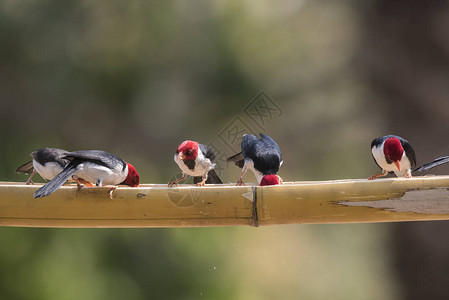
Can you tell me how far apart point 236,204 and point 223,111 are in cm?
284

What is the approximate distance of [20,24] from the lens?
5383 millimetres

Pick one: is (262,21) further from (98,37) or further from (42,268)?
(42,268)

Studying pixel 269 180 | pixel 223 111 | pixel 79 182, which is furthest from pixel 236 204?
pixel 223 111

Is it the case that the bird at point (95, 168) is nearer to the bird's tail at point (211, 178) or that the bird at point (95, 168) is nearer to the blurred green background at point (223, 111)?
the bird's tail at point (211, 178)

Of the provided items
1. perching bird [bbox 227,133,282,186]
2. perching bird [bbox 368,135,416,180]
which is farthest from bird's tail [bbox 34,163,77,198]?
perching bird [bbox 368,135,416,180]

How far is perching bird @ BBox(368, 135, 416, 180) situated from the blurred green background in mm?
1863

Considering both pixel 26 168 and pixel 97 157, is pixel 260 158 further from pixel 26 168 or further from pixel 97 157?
pixel 26 168

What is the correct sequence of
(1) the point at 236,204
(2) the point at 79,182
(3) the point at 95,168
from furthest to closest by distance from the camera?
(3) the point at 95,168 < (2) the point at 79,182 < (1) the point at 236,204

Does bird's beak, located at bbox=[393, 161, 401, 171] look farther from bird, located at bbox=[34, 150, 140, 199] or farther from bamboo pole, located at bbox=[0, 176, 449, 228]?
bird, located at bbox=[34, 150, 140, 199]

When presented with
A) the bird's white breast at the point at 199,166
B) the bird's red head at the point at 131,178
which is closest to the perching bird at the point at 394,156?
the bird's white breast at the point at 199,166

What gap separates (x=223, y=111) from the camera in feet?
17.1

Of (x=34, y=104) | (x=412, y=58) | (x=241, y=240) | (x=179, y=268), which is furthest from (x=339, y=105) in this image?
(x=34, y=104)

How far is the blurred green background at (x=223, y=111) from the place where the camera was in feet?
15.5

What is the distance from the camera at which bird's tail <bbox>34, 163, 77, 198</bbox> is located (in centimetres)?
234
